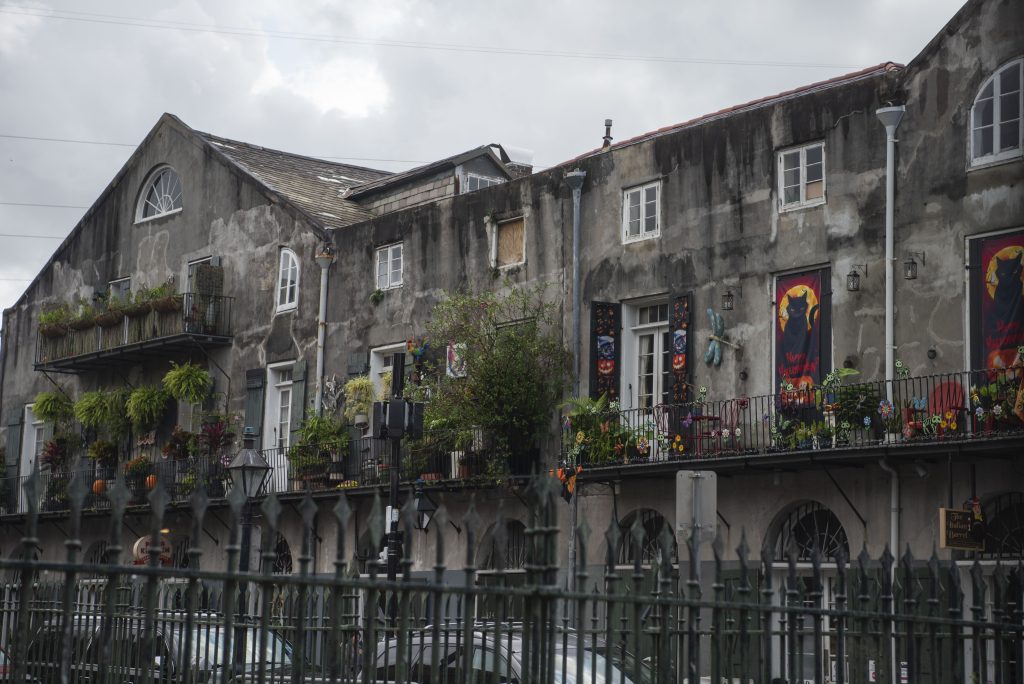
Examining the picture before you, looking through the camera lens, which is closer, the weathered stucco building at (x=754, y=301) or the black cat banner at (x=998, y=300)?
the black cat banner at (x=998, y=300)

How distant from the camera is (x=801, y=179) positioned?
23016 mm

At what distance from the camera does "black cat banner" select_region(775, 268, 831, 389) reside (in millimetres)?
22359

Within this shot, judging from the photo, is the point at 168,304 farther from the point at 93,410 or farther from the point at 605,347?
the point at 605,347

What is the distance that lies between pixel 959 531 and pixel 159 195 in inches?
967

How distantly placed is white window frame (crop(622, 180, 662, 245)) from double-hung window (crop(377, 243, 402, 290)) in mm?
6191

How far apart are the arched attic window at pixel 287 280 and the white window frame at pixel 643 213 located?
9.65m

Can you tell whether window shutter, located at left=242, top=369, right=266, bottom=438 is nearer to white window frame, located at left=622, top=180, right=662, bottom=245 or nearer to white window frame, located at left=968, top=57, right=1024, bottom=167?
white window frame, located at left=622, top=180, right=662, bottom=245

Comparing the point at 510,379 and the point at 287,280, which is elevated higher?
the point at 287,280

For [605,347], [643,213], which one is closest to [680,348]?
[605,347]

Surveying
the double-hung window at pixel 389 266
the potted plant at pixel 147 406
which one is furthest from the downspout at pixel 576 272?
the potted plant at pixel 147 406

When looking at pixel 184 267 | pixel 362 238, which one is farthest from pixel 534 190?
pixel 184 267

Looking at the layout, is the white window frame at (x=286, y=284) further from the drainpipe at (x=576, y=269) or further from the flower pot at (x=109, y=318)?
the drainpipe at (x=576, y=269)

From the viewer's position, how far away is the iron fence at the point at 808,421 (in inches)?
771

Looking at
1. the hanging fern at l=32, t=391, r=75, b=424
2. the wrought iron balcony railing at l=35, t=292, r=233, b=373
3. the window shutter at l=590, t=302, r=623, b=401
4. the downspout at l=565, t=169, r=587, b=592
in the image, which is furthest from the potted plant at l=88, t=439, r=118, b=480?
the window shutter at l=590, t=302, r=623, b=401
